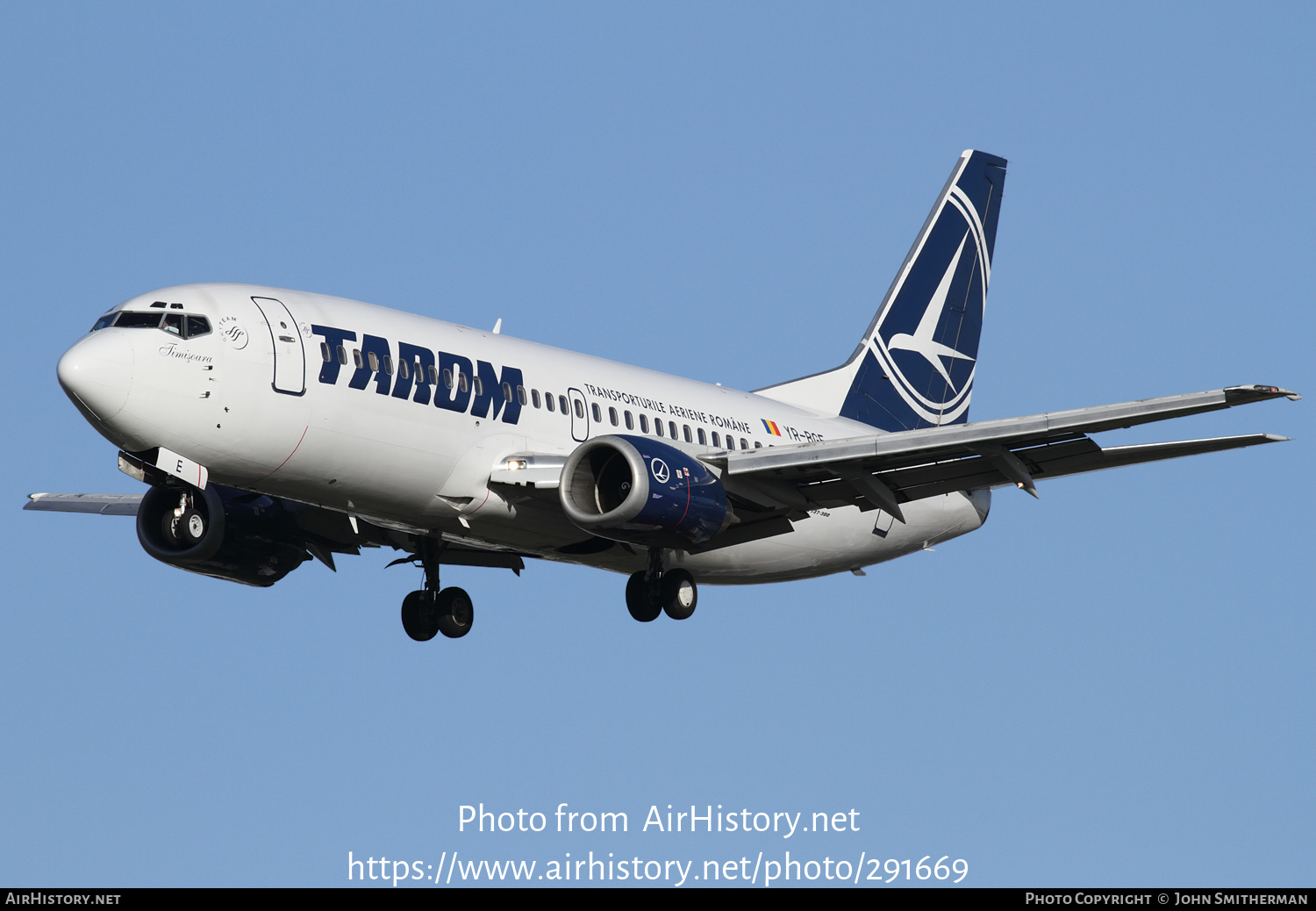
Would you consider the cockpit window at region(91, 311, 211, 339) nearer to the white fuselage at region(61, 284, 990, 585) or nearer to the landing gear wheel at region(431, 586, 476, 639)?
the white fuselage at region(61, 284, 990, 585)

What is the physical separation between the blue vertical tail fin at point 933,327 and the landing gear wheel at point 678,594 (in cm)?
903

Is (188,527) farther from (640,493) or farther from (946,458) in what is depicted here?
(946,458)

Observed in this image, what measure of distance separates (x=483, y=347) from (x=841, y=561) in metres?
10.6

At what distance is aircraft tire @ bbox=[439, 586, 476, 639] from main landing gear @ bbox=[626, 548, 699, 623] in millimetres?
3758

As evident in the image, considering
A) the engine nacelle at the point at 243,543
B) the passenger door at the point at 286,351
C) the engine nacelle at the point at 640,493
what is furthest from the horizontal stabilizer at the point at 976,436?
the engine nacelle at the point at 243,543

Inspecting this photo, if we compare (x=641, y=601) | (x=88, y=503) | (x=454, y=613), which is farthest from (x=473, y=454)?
(x=88, y=503)

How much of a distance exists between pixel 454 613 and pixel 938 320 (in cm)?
1621

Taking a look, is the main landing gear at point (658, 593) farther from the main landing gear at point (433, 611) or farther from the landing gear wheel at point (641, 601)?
the main landing gear at point (433, 611)

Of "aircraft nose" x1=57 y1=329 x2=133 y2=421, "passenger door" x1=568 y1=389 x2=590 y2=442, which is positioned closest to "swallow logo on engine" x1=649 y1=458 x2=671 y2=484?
"passenger door" x1=568 y1=389 x2=590 y2=442

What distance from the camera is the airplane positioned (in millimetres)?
26141

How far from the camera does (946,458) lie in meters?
30.0

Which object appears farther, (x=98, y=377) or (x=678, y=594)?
(x=678, y=594)
